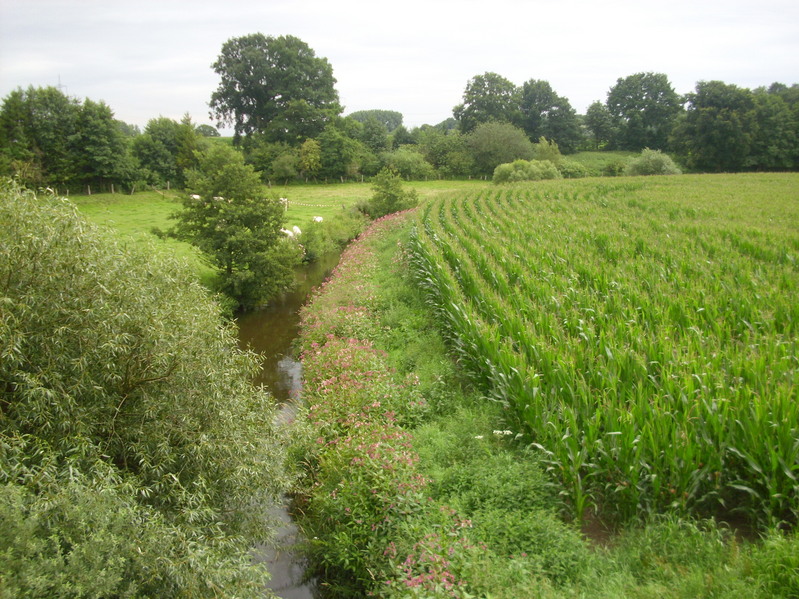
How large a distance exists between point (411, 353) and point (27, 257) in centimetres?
770

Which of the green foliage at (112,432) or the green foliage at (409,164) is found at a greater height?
the green foliage at (409,164)

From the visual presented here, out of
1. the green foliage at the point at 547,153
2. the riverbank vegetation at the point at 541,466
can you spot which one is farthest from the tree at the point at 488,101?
→ the riverbank vegetation at the point at 541,466

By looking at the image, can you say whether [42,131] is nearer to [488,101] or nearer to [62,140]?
[62,140]

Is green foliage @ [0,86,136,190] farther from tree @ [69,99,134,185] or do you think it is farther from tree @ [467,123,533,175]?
tree @ [467,123,533,175]

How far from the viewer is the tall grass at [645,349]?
5227 mm

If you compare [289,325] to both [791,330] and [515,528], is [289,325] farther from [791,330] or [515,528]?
[791,330]

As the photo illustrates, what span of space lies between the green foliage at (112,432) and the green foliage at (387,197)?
29.7 metres

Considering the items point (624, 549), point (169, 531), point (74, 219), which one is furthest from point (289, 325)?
point (624, 549)

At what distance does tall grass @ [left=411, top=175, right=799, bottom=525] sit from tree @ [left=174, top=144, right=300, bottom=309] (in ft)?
20.0

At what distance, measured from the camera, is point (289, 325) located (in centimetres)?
1786

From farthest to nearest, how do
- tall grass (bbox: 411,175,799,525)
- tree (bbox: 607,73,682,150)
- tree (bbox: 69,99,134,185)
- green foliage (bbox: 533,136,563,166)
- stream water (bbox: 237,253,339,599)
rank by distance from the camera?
tree (bbox: 607,73,682,150)
green foliage (bbox: 533,136,563,166)
tree (bbox: 69,99,134,185)
stream water (bbox: 237,253,339,599)
tall grass (bbox: 411,175,799,525)

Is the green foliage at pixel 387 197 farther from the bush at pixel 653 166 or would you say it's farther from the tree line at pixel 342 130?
the bush at pixel 653 166

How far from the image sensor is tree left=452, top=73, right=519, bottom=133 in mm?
73625

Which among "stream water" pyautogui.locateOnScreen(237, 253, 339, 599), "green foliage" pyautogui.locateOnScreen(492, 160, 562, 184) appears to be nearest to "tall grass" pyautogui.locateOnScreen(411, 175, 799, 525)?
"stream water" pyautogui.locateOnScreen(237, 253, 339, 599)
